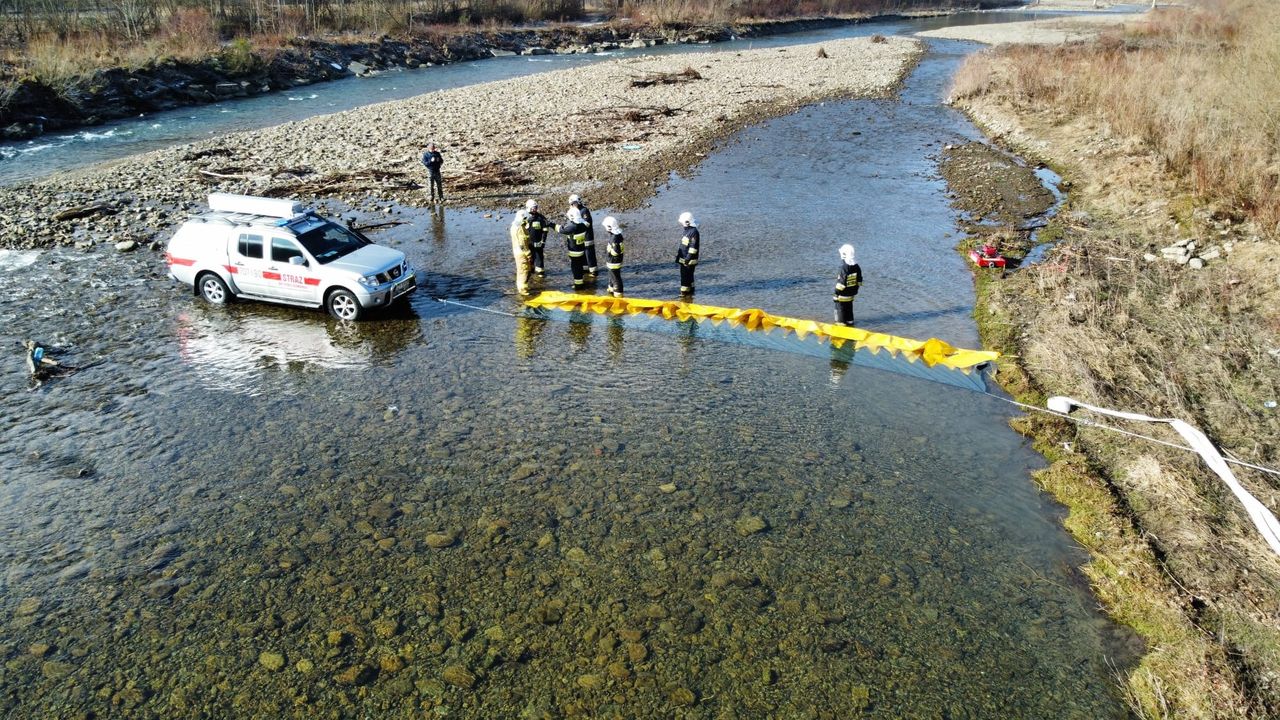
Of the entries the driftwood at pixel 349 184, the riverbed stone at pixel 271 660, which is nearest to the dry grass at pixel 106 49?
the driftwood at pixel 349 184

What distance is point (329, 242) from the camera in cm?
1566

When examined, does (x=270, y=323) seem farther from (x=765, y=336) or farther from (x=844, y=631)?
(x=844, y=631)

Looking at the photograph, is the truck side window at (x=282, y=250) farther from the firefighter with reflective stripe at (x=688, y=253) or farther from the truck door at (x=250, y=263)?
the firefighter with reflective stripe at (x=688, y=253)

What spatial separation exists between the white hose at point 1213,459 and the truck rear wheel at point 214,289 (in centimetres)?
1539

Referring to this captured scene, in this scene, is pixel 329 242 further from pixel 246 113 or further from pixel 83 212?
pixel 246 113

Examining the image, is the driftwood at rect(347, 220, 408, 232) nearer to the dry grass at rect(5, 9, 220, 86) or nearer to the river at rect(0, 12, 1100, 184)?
the river at rect(0, 12, 1100, 184)

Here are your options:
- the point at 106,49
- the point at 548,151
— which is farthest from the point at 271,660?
the point at 106,49

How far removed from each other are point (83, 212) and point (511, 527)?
63.5ft

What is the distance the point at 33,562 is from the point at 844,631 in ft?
29.7

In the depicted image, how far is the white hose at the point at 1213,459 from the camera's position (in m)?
8.49

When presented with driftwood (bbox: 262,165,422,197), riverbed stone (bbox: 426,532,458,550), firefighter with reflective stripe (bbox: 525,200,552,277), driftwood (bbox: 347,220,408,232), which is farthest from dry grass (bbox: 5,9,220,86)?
riverbed stone (bbox: 426,532,458,550)

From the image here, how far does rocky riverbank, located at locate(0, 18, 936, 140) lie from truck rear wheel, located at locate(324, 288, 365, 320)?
27061 mm

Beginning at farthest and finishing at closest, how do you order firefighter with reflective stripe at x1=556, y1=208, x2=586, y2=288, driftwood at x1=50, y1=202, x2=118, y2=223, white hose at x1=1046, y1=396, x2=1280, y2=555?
driftwood at x1=50, y1=202, x2=118, y2=223
firefighter with reflective stripe at x1=556, y1=208, x2=586, y2=288
white hose at x1=1046, y1=396, x2=1280, y2=555

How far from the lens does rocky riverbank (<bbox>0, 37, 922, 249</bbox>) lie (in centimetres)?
2250
